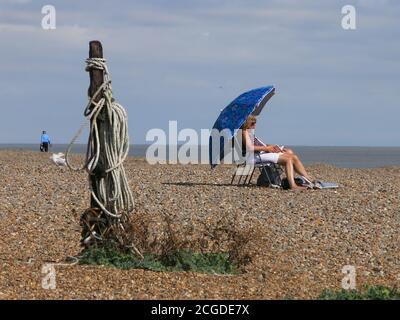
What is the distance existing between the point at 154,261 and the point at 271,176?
7.21m

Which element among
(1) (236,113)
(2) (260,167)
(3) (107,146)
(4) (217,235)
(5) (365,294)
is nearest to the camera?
(5) (365,294)

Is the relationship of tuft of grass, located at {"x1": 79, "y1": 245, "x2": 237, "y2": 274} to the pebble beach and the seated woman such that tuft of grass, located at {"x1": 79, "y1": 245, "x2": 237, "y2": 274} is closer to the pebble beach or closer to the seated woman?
the pebble beach

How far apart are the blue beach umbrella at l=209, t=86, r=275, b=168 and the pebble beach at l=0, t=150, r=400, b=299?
0.64m

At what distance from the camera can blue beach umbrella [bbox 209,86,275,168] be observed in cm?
1562

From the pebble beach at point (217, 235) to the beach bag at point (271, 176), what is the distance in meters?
0.25

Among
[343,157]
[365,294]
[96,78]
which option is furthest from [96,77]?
[343,157]

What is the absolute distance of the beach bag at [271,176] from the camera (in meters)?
16.0

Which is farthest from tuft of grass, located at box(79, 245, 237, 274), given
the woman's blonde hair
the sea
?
the sea

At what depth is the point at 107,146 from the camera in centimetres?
899

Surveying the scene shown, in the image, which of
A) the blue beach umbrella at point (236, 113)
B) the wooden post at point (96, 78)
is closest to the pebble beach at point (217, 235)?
the wooden post at point (96, 78)

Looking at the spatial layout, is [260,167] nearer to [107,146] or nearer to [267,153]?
[267,153]

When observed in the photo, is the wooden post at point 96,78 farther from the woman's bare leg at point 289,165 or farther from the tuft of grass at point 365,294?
the woman's bare leg at point 289,165
